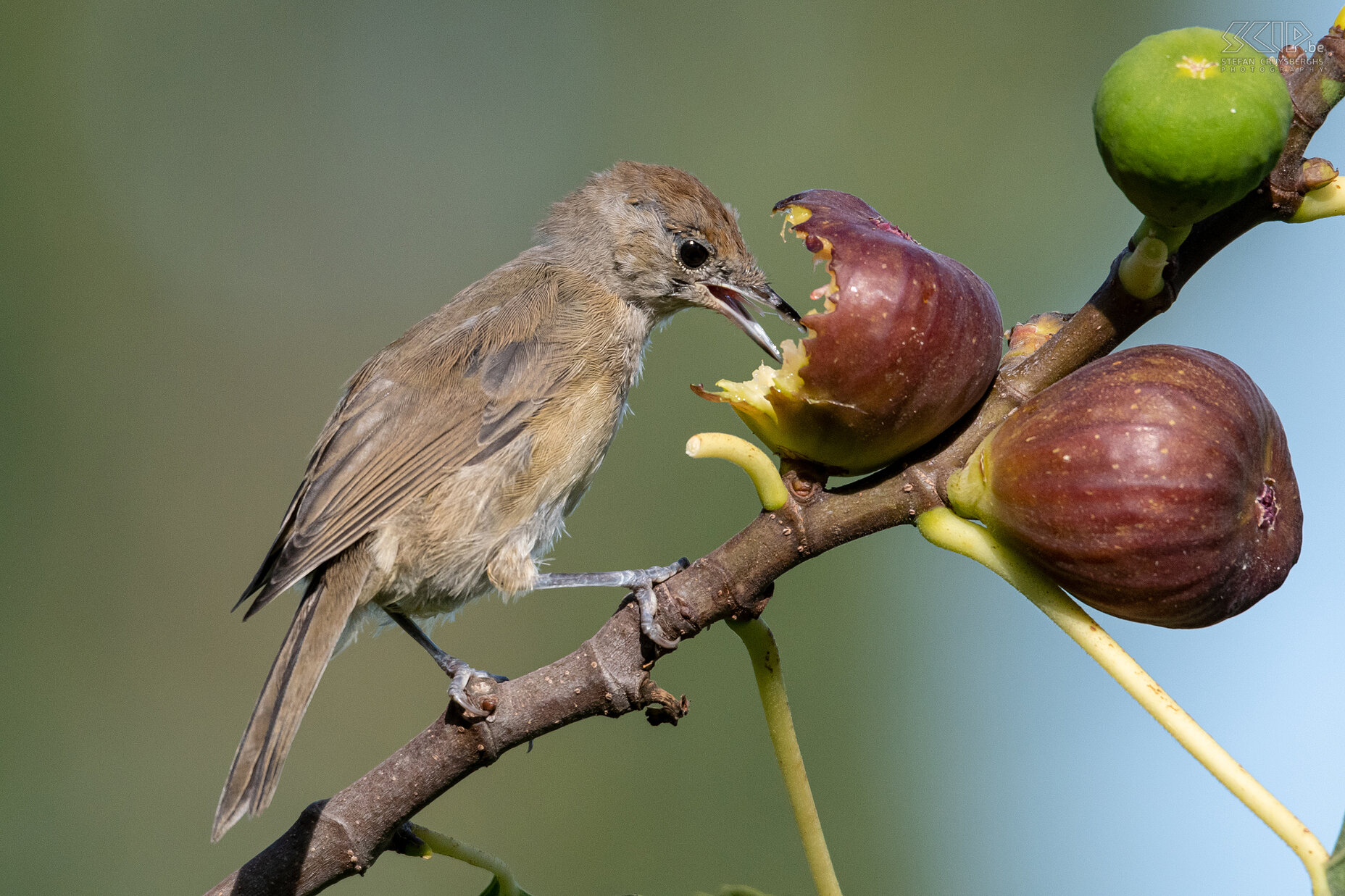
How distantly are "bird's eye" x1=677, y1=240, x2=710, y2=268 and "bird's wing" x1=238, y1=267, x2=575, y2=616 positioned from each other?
48cm

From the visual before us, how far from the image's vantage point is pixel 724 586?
170 cm

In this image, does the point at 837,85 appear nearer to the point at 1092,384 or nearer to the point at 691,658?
the point at 691,658

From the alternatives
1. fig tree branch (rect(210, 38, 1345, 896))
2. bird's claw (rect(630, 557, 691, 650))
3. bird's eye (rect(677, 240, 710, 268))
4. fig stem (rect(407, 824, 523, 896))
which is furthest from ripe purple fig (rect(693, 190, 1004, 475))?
bird's eye (rect(677, 240, 710, 268))

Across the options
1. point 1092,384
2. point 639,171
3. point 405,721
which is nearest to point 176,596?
point 405,721

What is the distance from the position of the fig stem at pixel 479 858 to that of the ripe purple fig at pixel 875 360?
2.86ft

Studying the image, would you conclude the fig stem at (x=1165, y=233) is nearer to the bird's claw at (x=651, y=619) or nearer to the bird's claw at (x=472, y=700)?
the bird's claw at (x=651, y=619)

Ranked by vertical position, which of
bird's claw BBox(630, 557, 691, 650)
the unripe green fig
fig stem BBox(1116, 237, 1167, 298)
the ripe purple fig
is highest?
the unripe green fig

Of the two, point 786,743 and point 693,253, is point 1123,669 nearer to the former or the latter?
point 786,743

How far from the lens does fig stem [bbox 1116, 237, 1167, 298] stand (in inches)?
58.6

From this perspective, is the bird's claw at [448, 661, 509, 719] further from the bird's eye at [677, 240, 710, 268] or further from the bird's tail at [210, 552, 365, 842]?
the bird's eye at [677, 240, 710, 268]

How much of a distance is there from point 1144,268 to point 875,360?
1.24 ft

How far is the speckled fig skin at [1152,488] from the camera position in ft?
4.83

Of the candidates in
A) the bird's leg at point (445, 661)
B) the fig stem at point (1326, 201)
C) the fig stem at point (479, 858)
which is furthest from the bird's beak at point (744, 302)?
the fig stem at point (1326, 201)

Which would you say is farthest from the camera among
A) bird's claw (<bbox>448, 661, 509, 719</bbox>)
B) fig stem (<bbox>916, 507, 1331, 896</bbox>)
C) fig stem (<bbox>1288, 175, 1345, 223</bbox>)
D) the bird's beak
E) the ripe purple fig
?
the bird's beak
